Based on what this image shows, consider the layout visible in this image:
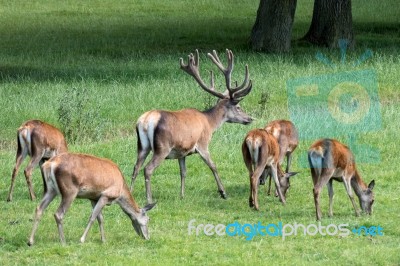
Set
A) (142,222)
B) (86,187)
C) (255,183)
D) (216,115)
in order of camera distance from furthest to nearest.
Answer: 1. (216,115)
2. (255,183)
3. (142,222)
4. (86,187)

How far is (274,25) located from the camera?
23656 millimetres

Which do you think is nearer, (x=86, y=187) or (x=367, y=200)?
(x=86, y=187)

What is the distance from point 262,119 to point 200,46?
8414mm

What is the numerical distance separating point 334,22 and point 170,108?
25.1 feet

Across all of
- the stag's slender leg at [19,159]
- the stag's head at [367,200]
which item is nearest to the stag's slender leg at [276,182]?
the stag's head at [367,200]

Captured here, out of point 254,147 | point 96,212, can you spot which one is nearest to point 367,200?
point 254,147

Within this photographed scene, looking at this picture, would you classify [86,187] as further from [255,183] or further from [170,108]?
[170,108]

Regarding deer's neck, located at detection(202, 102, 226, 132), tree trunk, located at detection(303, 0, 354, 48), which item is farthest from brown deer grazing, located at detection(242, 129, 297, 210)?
tree trunk, located at detection(303, 0, 354, 48)

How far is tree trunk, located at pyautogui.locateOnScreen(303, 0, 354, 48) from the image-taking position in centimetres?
2374

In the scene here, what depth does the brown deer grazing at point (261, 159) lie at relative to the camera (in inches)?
465

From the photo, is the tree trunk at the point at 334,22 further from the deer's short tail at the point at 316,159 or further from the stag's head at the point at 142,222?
the stag's head at the point at 142,222

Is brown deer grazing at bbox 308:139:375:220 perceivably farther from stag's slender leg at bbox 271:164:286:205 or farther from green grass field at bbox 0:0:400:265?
stag's slender leg at bbox 271:164:286:205

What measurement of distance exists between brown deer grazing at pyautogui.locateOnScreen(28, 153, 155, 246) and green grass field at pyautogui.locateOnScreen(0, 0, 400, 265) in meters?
0.23

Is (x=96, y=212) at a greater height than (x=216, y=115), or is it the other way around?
(x=216, y=115)
